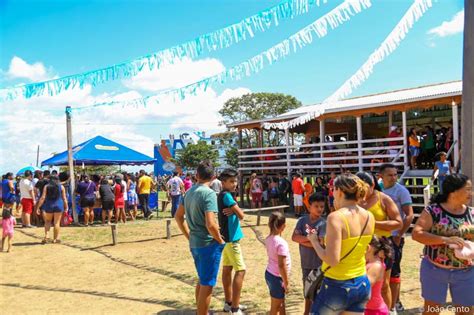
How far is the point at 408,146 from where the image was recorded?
1336 cm

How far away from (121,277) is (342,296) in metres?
4.97

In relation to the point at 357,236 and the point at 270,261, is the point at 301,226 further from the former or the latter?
the point at 357,236

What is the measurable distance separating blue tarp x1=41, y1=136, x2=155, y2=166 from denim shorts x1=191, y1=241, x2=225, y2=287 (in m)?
12.8

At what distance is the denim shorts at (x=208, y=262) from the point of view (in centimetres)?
442

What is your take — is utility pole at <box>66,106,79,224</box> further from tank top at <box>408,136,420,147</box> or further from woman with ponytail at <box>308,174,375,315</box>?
woman with ponytail at <box>308,174,375,315</box>

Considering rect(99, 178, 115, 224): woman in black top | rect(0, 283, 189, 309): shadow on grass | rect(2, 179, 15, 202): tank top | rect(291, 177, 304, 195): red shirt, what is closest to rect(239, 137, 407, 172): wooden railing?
rect(291, 177, 304, 195): red shirt

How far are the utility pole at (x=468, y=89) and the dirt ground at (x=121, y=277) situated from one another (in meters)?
1.87

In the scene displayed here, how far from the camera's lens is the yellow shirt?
14.8m

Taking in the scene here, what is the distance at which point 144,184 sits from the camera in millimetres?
14859

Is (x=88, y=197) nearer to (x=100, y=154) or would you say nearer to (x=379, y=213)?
(x=100, y=154)

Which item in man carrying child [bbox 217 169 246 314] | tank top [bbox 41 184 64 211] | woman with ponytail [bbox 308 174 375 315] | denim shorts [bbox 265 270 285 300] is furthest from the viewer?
tank top [bbox 41 184 64 211]

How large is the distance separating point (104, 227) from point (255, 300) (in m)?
8.49

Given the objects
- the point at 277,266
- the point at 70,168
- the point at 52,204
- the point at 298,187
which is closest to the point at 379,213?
the point at 277,266

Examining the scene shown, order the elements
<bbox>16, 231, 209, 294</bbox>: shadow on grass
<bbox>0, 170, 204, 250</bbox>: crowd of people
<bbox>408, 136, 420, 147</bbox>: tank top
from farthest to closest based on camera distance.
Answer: <bbox>408, 136, 420, 147</bbox>: tank top → <bbox>0, 170, 204, 250</bbox>: crowd of people → <bbox>16, 231, 209, 294</bbox>: shadow on grass
